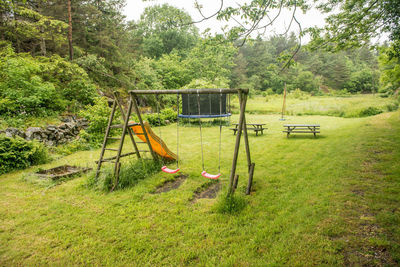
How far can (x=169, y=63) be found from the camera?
20875 millimetres

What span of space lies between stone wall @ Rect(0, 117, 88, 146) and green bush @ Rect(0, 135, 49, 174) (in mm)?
614

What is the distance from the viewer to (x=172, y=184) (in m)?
4.73

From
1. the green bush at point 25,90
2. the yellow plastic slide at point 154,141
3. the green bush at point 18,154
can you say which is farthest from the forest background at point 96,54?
the yellow plastic slide at point 154,141

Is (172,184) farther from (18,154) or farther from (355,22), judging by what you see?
(355,22)

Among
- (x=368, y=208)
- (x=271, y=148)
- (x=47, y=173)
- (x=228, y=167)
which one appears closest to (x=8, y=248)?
(x=47, y=173)

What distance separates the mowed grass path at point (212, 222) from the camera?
8.05 ft

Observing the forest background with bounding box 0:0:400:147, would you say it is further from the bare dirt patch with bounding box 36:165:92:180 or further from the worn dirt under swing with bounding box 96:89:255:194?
the bare dirt patch with bounding box 36:165:92:180

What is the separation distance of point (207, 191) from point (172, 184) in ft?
2.82

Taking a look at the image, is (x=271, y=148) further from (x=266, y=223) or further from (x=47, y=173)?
(x=47, y=173)

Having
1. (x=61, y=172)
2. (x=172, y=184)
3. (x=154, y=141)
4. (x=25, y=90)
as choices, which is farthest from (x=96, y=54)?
(x=172, y=184)

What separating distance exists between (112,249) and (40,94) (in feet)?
26.5

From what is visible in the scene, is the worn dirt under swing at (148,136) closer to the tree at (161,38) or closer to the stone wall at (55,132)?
the stone wall at (55,132)

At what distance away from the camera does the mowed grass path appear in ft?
8.05

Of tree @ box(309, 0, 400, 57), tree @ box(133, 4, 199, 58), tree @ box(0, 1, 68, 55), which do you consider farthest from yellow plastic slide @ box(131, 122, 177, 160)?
tree @ box(133, 4, 199, 58)
